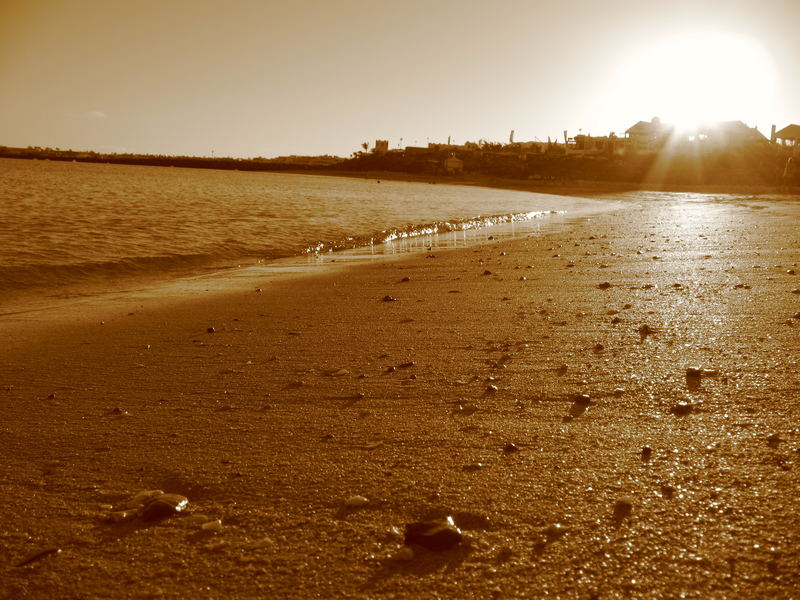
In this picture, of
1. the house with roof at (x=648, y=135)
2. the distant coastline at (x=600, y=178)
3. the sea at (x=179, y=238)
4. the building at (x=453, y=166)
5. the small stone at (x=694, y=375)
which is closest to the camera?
the small stone at (x=694, y=375)

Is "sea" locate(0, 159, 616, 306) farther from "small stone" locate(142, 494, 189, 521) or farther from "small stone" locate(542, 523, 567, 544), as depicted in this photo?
"small stone" locate(542, 523, 567, 544)

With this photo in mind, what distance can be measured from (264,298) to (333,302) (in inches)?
38.4

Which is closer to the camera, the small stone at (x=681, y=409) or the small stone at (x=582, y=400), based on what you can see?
the small stone at (x=681, y=409)

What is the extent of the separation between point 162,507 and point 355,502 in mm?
668

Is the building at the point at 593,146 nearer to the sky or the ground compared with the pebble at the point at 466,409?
nearer to the sky

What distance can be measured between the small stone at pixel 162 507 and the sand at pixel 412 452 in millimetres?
40

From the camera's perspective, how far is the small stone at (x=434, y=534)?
6.47ft

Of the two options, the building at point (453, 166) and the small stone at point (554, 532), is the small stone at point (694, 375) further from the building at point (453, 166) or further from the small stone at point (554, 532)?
the building at point (453, 166)

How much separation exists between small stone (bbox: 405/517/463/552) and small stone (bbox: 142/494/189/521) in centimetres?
83

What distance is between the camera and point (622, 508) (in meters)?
2.13

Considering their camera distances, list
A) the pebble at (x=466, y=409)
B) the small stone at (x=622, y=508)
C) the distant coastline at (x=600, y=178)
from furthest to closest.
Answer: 1. the distant coastline at (x=600, y=178)
2. the pebble at (x=466, y=409)
3. the small stone at (x=622, y=508)

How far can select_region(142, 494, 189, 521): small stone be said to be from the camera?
2221 millimetres

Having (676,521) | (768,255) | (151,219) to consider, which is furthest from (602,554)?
(151,219)

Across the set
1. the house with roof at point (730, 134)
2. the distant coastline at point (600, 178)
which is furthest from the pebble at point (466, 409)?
the house with roof at point (730, 134)
